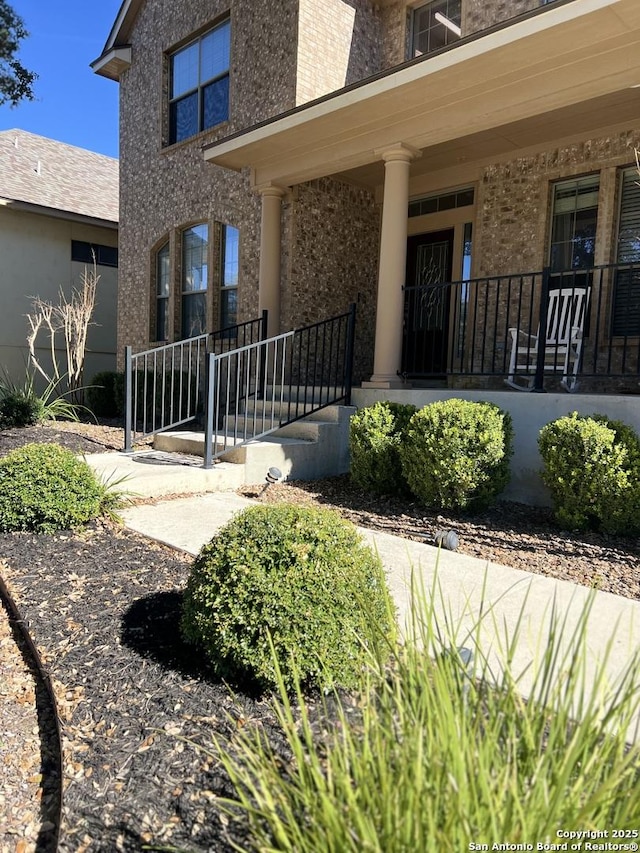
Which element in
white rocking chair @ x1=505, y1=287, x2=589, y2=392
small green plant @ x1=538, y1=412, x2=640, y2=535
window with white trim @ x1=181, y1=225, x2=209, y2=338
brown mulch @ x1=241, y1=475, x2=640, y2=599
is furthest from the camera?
window with white trim @ x1=181, y1=225, x2=209, y2=338

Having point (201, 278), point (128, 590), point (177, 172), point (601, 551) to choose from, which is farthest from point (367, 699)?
point (177, 172)

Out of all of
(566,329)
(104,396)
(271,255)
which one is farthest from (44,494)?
(104,396)

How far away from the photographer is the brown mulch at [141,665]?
5.40ft

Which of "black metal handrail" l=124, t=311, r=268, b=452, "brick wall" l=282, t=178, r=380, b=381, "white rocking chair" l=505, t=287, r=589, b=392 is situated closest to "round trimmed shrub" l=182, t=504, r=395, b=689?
"white rocking chair" l=505, t=287, r=589, b=392

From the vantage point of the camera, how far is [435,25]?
8.50 m

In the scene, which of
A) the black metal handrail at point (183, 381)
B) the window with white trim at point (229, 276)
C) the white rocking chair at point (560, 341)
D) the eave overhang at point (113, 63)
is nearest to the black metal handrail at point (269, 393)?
the black metal handrail at point (183, 381)

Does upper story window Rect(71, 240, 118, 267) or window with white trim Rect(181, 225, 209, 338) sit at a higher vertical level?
upper story window Rect(71, 240, 118, 267)

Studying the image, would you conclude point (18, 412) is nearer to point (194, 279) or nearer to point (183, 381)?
point (183, 381)

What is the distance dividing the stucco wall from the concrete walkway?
32.0ft

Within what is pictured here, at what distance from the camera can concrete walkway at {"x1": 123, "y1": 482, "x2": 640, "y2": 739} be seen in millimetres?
2422

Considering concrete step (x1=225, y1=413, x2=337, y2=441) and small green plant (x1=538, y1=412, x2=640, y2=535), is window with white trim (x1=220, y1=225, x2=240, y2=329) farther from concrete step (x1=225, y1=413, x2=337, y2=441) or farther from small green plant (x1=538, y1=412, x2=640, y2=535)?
small green plant (x1=538, y1=412, x2=640, y2=535)

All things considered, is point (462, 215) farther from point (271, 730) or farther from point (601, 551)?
point (271, 730)

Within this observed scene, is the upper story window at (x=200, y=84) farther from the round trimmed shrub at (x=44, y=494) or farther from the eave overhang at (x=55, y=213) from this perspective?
the round trimmed shrub at (x=44, y=494)

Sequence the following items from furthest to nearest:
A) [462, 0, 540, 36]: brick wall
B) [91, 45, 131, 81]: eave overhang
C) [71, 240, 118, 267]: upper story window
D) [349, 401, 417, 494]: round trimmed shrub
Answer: [71, 240, 118, 267]: upper story window → [91, 45, 131, 81]: eave overhang → [462, 0, 540, 36]: brick wall → [349, 401, 417, 494]: round trimmed shrub
